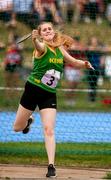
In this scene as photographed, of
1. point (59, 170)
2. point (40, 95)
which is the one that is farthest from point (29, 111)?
point (59, 170)

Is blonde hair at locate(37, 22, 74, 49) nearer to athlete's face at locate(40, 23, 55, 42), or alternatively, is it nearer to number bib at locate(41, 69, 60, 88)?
athlete's face at locate(40, 23, 55, 42)

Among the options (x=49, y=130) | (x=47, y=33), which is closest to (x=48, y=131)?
(x=49, y=130)

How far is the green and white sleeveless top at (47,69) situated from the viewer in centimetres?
855

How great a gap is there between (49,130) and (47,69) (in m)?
0.75

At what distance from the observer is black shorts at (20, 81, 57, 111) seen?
338 inches

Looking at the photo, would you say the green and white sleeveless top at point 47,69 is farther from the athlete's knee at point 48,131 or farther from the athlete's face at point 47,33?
the athlete's knee at point 48,131

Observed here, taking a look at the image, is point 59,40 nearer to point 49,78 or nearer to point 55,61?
point 55,61

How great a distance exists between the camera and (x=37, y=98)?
864 centimetres

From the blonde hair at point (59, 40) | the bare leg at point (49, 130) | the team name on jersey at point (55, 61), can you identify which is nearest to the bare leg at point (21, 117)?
the bare leg at point (49, 130)

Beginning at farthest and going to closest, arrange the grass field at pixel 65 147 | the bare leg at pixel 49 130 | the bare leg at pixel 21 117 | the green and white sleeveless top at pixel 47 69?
the grass field at pixel 65 147, the bare leg at pixel 21 117, the green and white sleeveless top at pixel 47 69, the bare leg at pixel 49 130

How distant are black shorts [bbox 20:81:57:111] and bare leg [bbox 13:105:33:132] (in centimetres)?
6

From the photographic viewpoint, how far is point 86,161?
31.7ft

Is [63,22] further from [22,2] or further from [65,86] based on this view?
[65,86]

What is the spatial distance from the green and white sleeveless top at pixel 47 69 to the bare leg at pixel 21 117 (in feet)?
1.22
